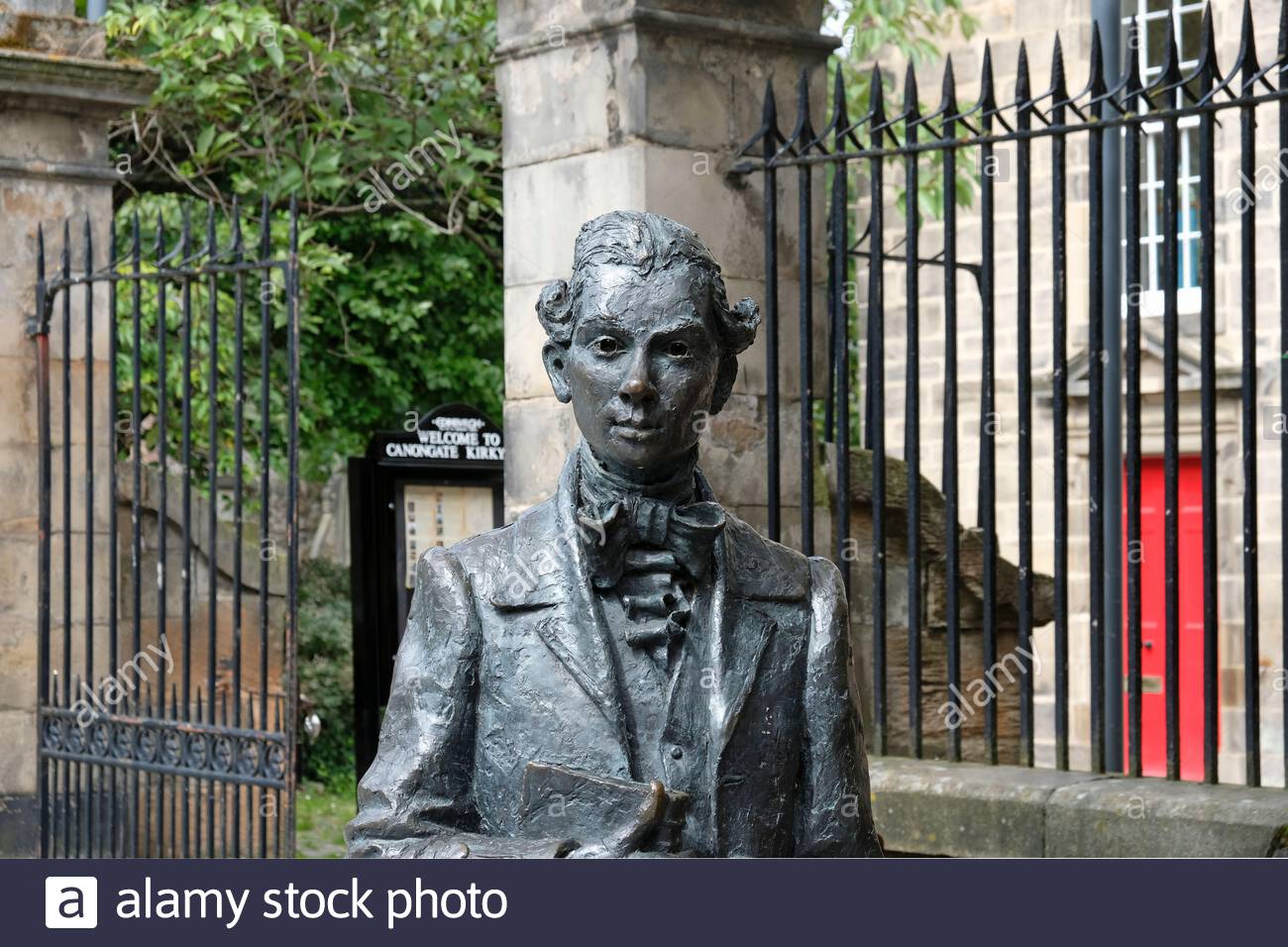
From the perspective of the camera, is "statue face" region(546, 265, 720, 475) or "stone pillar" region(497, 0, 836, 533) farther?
"stone pillar" region(497, 0, 836, 533)

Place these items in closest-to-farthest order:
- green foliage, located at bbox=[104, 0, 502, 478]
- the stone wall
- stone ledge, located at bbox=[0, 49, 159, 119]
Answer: stone ledge, located at bbox=[0, 49, 159, 119] → green foliage, located at bbox=[104, 0, 502, 478] → the stone wall

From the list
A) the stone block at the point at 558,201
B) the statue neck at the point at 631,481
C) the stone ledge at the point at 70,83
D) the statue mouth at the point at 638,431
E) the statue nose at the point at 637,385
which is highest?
the stone ledge at the point at 70,83

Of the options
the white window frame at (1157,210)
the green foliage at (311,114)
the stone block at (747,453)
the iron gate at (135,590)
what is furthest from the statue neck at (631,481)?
the white window frame at (1157,210)

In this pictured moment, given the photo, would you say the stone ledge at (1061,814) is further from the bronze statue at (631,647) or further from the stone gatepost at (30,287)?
the stone gatepost at (30,287)

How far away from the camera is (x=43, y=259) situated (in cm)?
826

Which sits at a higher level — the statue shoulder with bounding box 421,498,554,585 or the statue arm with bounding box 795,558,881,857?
the statue shoulder with bounding box 421,498,554,585

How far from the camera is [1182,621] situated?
16266 millimetres

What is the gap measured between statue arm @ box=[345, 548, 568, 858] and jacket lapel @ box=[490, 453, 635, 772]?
80 millimetres

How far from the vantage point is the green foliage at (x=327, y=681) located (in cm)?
1391

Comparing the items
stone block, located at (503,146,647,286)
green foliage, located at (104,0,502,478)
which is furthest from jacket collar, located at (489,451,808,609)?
green foliage, located at (104,0,502,478)

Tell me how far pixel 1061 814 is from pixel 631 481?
2.81 metres

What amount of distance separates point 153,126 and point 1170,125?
296 inches

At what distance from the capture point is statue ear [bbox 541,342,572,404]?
9.71 ft

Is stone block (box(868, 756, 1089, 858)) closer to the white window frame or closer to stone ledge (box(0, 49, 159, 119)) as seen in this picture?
stone ledge (box(0, 49, 159, 119))
